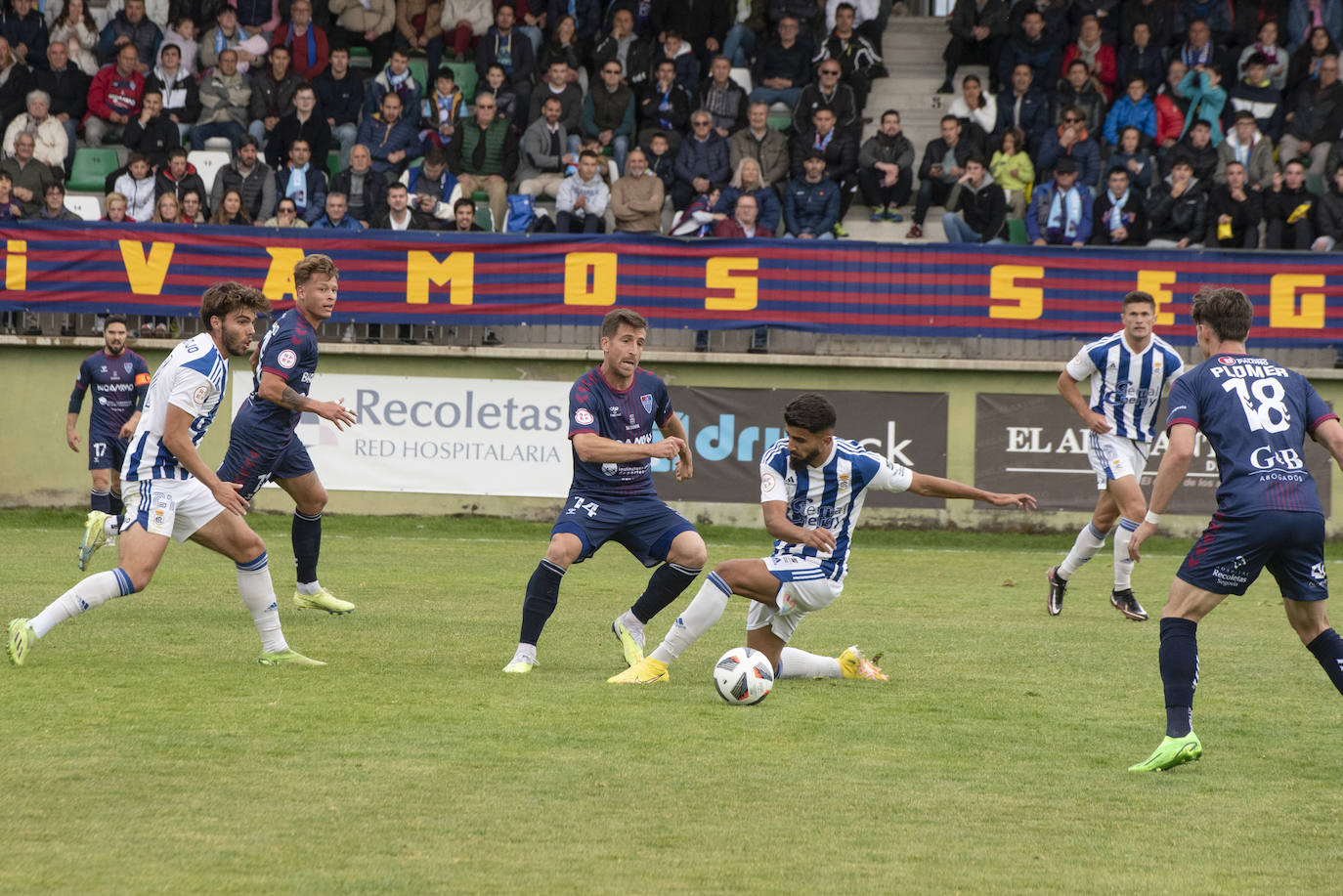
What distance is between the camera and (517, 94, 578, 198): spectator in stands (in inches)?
763

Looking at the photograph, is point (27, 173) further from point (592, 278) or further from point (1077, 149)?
point (1077, 149)

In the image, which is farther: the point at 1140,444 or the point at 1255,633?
the point at 1140,444

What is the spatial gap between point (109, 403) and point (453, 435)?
12.3 ft

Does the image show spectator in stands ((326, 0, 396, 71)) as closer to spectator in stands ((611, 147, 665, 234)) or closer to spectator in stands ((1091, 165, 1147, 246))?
spectator in stands ((611, 147, 665, 234))

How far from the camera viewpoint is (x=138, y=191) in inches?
724

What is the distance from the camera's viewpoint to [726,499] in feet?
56.5

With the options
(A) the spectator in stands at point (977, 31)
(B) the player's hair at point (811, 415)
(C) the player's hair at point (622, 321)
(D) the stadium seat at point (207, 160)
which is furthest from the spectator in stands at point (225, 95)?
(B) the player's hair at point (811, 415)

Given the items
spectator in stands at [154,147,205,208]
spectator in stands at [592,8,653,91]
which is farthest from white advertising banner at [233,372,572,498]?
spectator in stands at [592,8,653,91]

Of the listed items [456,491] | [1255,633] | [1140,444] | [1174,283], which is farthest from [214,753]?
[1174,283]

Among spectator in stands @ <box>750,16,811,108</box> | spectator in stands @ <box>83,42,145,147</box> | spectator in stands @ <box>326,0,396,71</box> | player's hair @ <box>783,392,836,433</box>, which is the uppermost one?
spectator in stands @ <box>326,0,396,71</box>

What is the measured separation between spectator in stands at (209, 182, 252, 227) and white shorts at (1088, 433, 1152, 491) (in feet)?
34.9

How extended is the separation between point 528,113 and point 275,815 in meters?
16.0

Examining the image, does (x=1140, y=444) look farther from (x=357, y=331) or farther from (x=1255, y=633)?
(x=357, y=331)

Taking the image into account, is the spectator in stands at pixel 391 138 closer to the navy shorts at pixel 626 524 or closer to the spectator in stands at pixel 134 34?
the spectator in stands at pixel 134 34
